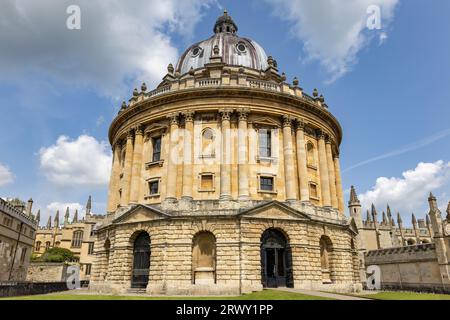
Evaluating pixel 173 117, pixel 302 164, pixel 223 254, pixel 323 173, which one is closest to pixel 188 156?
pixel 173 117

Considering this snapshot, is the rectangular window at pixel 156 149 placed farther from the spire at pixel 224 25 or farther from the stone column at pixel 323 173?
the spire at pixel 224 25

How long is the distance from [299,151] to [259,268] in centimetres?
1085

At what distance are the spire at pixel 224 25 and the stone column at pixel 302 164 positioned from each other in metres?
21.8

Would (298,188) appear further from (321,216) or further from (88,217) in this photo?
(88,217)

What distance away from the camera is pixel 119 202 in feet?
110

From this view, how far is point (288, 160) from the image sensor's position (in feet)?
96.5

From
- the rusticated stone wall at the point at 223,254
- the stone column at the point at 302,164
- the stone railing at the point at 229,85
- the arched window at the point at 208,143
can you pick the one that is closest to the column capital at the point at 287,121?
the stone column at the point at 302,164

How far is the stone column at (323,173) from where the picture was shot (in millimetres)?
31266

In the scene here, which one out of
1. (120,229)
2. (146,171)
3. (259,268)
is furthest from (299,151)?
(120,229)

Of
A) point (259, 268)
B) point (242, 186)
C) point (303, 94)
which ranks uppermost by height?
point (303, 94)

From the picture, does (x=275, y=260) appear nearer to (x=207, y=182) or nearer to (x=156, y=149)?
(x=207, y=182)

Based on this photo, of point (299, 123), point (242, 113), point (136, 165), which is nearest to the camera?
point (242, 113)

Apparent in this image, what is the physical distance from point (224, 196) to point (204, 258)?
4.79m
